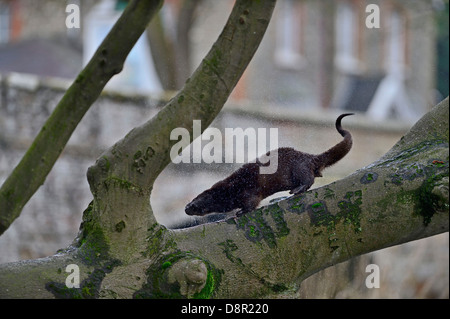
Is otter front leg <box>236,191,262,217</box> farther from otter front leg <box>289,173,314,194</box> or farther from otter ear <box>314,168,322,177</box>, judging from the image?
otter ear <box>314,168,322,177</box>

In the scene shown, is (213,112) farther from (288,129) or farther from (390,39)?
(390,39)

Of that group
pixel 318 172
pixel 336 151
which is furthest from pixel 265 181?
pixel 336 151

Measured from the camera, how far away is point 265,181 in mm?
4062

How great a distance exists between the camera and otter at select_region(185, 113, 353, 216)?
4.03 metres

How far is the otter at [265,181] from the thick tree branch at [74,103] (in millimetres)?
988

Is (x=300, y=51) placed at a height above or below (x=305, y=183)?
above

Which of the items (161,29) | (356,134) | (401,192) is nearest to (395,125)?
(356,134)

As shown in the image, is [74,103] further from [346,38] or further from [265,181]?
[346,38]

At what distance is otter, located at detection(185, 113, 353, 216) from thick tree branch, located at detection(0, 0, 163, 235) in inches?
38.9

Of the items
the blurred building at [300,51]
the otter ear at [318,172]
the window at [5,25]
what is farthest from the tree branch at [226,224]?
the window at [5,25]

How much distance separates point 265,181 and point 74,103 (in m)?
1.12


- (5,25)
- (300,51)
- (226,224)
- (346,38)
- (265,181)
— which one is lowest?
(226,224)
